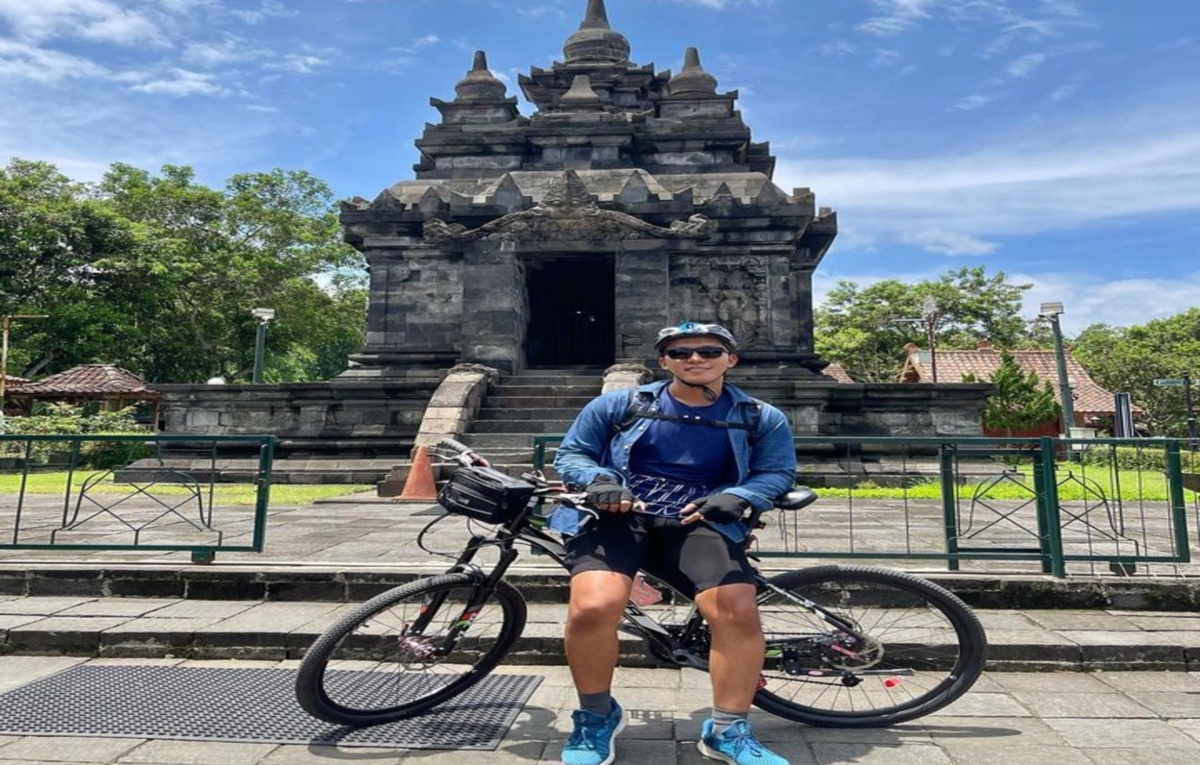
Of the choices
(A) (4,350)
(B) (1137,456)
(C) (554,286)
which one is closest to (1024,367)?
(C) (554,286)

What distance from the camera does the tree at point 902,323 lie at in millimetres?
43344

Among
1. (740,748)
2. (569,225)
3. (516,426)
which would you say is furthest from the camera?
(569,225)

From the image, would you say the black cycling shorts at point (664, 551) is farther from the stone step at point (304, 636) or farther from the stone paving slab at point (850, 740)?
the stone step at point (304, 636)

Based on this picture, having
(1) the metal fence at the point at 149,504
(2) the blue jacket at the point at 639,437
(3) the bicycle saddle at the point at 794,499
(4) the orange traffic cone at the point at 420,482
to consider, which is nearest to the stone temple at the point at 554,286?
(4) the orange traffic cone at the point at 420,482

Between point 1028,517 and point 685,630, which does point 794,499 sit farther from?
point 1028,517

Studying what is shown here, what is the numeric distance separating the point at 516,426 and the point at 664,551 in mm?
9568

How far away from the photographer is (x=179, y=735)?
10.6 ft

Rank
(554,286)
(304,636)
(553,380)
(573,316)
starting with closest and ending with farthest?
(304,636)
(553,380)
(554,286)
(573,316)

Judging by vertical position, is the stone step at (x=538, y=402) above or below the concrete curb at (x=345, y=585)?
above

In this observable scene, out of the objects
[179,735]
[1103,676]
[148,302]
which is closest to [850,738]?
[1103,676]

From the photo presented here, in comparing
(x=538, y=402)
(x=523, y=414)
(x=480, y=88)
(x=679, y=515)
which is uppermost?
(x=480, y=88)

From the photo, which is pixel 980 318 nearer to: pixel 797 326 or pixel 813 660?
pixel 797 326

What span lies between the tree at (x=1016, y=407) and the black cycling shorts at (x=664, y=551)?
83.1 feet

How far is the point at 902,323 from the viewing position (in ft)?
141
